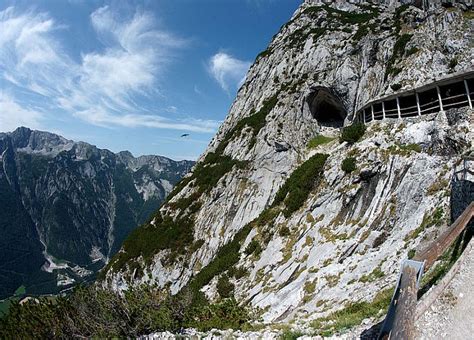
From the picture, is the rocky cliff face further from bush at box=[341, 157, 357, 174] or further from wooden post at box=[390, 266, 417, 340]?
wooden post at box=[390, 266, 417, 340]

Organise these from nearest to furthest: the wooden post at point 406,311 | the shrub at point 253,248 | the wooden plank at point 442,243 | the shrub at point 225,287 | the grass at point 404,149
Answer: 1. the wooden post at point 406,311
2. the wooden plank at point 442,243
3. the grass at point 404,149
4. the shrub at point 225,287
5. the shrub at point 253,248

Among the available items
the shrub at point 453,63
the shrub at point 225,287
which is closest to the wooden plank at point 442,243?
the shrub at point 225,287

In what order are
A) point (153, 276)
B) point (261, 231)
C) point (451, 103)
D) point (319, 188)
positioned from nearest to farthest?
point (451, 103), point (319, 188), point (261, 231), point (153, 276)

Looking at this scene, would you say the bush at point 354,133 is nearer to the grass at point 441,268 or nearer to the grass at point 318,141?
the grass at point 318,141

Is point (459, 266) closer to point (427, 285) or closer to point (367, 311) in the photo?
point (427, 285)

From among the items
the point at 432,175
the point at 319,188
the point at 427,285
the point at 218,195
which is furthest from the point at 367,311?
the point at 218,195

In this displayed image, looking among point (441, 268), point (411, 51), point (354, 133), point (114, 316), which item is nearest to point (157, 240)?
point (114, 316)

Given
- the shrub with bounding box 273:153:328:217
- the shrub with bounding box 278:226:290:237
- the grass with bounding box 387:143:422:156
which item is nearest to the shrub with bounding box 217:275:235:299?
the shrub with bounding box 278:226:290:237

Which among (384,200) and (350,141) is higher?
(350,141)
